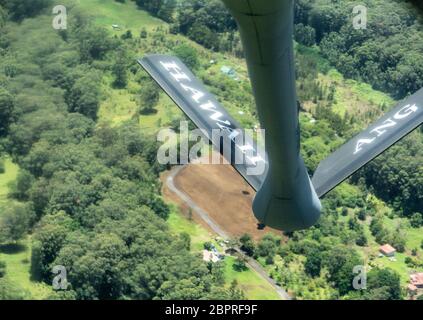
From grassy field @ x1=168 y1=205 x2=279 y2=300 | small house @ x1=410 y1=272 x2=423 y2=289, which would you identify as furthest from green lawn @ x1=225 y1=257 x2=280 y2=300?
small house @ x1=410 y1=272 x2=423 y2=289

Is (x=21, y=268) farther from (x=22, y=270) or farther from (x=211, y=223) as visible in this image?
(x=211, y=223)

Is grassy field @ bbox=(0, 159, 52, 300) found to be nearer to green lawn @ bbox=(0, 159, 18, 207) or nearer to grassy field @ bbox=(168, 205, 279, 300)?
green lawn @ bbox=(0, 159, 18, 207)

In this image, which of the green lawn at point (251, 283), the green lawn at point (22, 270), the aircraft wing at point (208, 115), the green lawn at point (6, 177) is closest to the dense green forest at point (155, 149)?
the green lawn at point (22, 270)

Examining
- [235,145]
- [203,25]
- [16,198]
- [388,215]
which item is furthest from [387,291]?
[203,25]

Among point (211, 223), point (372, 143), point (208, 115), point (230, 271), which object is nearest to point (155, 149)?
point (211, 223)

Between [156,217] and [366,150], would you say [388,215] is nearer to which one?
[156,217]
